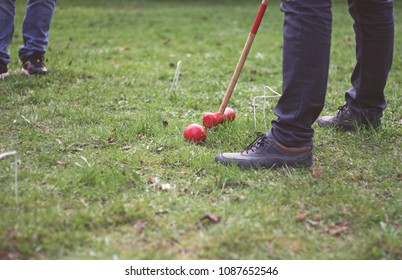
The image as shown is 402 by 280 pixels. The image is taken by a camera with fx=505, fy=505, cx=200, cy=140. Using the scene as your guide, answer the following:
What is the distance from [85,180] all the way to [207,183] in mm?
669

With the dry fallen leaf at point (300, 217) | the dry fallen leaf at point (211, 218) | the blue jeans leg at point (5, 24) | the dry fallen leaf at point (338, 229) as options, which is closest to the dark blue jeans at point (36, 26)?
the blue jeans leg at point (5, 24)

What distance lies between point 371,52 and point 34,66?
131 inches

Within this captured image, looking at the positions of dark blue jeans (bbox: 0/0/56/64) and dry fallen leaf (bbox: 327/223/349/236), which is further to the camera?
dark blue jeans (bbox: 0/0/56/64)

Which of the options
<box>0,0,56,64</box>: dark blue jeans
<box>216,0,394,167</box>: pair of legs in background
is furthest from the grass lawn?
<box>0,0,56,64</box>: dark blue jeans

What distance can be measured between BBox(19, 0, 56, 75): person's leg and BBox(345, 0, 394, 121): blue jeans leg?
3.18 meters

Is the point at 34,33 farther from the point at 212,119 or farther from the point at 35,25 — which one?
the point at 212,119

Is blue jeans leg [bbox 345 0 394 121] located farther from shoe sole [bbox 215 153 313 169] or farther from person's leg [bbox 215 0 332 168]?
shoe sole [bbox 215 153 313 169]

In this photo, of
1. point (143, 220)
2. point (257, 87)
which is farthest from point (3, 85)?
point (143, 220)

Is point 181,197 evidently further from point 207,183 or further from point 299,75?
point 299,75

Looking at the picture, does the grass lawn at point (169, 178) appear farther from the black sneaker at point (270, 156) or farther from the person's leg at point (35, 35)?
the person's leg at point (35, 35)

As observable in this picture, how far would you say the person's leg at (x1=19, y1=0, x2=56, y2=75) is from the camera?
16.9 ft

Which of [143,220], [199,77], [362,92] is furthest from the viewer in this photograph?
[199,77]

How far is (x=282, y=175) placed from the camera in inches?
115

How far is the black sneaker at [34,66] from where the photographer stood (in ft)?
16.8
